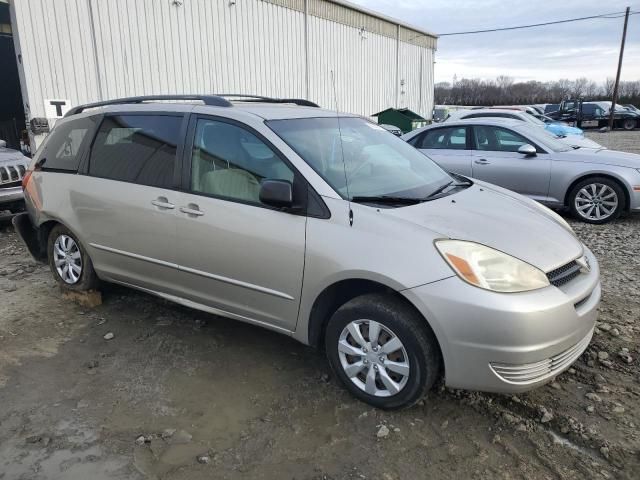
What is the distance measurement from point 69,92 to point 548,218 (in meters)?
8.98

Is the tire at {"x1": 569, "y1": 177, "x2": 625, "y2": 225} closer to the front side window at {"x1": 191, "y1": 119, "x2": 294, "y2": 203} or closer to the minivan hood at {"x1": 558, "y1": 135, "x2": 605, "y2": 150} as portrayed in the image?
the minivan hood at {"x1": 558, "y1": 135, "x2": 605, "y2": 150}

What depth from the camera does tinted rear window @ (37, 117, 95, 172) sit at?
4.35 m

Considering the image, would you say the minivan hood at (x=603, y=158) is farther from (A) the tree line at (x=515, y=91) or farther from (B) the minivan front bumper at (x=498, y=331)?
(A) the tree line at (x=515, y=91)

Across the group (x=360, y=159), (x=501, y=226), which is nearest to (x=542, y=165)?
(x=360, y=159)

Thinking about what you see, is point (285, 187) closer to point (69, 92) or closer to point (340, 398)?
point (340, 398)

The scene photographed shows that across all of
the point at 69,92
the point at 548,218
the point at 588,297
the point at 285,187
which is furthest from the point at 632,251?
the point at 69,92

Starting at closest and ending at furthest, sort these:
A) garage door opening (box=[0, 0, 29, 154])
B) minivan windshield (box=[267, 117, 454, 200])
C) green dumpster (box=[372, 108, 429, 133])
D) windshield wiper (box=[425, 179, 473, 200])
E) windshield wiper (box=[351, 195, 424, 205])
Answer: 1. windshield wiper (box=[351, 195, 424, 205])
2. minivan windshield (box=[267, 117, 454, 200])
3. windshield wiper (box=[425, 179, 473, 200])
4. garage door opening (box=[0, 0, 29, 154])
5. green dumpster (box=[372, 108, 429, 133])

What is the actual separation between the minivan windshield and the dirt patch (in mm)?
1256

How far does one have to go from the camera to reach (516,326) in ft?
8.31

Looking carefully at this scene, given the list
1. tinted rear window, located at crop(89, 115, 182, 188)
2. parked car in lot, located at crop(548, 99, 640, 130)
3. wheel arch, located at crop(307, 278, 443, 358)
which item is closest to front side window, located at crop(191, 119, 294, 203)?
tinted rear window, located at crop(89, 115, 182, 188)

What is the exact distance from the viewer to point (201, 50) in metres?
12.2

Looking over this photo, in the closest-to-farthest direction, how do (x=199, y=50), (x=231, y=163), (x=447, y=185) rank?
(x=231, y=163) < (x=447, y=185) < (x=199, y=50)

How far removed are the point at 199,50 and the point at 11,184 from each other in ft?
20.7

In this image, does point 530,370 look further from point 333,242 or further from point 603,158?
point 603,158
